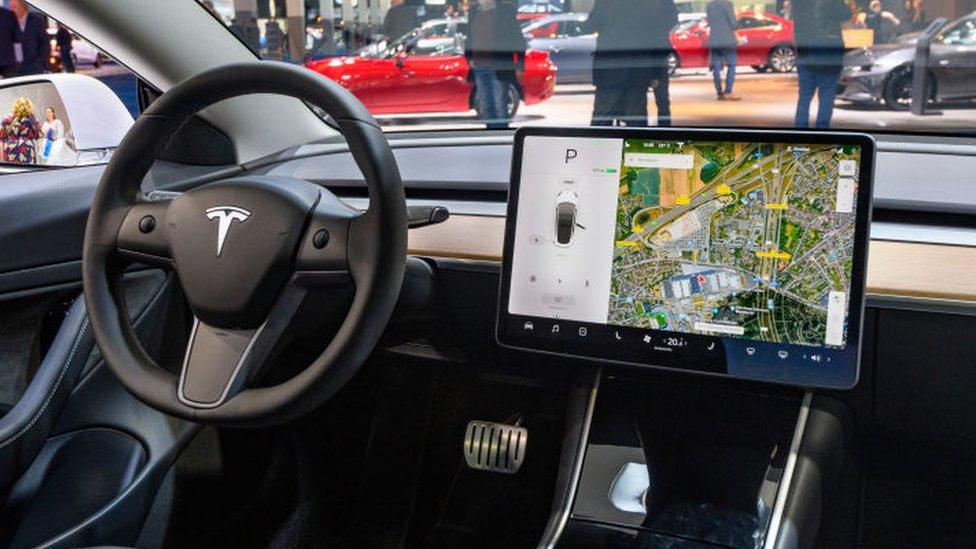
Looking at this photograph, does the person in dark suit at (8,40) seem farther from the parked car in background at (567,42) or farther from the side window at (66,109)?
the parked car in background at (567,42)

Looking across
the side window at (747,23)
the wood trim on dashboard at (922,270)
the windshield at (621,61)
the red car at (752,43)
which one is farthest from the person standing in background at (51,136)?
the side window at (747,23)

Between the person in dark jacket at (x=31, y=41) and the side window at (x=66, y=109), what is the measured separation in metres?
0.01

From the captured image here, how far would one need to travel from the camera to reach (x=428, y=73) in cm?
335

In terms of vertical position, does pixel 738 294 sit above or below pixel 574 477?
above

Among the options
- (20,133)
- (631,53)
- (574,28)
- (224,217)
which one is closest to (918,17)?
(574,28)

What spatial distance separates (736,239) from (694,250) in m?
0.07

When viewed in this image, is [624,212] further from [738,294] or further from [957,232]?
[957,232]

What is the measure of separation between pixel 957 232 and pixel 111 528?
157 centimetres

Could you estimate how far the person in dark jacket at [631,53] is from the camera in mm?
2816

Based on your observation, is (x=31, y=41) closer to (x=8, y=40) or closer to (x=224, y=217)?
(x=8, y=40)

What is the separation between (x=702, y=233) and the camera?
1558 mm

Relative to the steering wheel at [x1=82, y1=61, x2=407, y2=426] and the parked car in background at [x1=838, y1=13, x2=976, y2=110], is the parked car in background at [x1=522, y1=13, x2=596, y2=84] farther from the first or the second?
the steering wheel at [x1=82, y1=61, x2=407, y2=426]

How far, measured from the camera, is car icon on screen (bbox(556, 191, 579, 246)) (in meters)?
1.62

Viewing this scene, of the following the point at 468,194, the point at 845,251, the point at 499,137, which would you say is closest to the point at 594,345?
the point at 845,251
